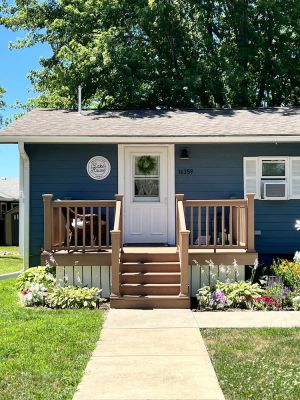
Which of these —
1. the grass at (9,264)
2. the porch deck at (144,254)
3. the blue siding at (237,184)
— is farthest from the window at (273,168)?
the grass at (9,264)

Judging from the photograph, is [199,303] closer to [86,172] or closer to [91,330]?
[91,330]

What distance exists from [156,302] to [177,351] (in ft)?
7.21

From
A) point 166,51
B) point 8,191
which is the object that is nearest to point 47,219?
point 166,51

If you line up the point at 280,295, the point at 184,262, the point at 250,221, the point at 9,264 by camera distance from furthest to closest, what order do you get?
1. the point at 9,264
2. the point at 250,221
3. the point at 184,262
4. the point at 280,295

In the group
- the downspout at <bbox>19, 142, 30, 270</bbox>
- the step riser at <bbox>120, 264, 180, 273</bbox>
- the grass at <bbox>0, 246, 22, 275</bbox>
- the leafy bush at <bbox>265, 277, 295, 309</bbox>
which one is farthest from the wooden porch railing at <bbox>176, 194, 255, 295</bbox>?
the grass at <bbox>0, 246, 22, 275</bbox>

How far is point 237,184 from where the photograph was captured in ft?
31.6

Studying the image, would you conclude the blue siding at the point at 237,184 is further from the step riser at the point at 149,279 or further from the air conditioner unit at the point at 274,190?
the step riser at the point at 149,279

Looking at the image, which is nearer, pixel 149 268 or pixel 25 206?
pixel 149 268

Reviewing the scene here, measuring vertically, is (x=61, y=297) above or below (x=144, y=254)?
below

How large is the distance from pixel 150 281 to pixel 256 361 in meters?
3.16

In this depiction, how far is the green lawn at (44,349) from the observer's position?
387 centimetres

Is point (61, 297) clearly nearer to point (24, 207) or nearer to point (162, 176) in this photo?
point (24, 207)

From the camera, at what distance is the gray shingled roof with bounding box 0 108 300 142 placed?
9.20 m

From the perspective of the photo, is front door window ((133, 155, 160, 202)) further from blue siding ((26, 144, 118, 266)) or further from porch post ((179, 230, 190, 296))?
porch post ((179, 230, 190, 296))
